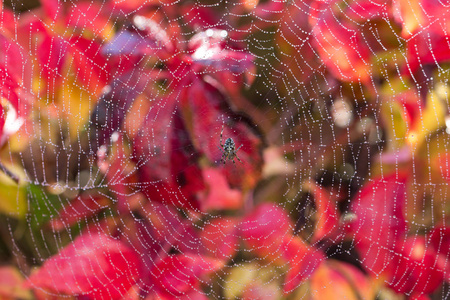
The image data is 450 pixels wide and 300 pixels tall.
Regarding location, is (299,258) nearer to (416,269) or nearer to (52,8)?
(416,269)

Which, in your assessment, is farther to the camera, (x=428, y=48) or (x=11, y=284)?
(x=11, y=284)

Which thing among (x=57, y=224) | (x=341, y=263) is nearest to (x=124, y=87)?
(x=57, y=224)

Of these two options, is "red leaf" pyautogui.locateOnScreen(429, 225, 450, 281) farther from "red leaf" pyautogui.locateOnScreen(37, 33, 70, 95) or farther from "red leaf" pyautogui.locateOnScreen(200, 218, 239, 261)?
"red leaf" pyautogui.locateOnScreen(37, 33, 70, 95)

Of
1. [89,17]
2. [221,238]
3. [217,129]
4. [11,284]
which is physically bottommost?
[11,284]

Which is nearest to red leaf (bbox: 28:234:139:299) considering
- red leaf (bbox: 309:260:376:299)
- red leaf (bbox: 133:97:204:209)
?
red leaf (bbox: 133:97:204:209)

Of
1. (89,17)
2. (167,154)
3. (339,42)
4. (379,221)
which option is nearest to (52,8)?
(89,17)

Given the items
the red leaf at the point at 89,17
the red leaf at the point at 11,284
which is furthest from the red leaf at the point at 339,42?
the red leaf at the point at 11,284

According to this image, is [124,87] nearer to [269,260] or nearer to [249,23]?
[249,23]
